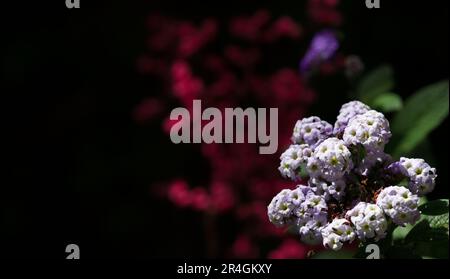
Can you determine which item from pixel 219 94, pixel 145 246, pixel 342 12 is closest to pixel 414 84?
pixel 342 12

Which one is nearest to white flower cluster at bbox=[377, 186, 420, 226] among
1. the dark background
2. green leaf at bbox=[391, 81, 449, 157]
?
green leaf at bbox=[391, 81, 449, 157]

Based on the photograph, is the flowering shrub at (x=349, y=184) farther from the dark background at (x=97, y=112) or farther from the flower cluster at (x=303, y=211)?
the dark background at (x=97, y=112)

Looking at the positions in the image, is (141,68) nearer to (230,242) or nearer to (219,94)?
(219,94)

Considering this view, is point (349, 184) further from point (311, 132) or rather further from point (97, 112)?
point (97, 112)

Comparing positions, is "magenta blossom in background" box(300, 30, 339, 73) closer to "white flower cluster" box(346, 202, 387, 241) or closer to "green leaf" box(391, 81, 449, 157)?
"green leaf" box(391, 81, 449, 157)

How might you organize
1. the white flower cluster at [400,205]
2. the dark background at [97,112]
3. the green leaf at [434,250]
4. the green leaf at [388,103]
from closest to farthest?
the white flower cluster at [400,205]
the green leaf at [434,250]
the green leaf at [388,103]
the dark background at [97,112]

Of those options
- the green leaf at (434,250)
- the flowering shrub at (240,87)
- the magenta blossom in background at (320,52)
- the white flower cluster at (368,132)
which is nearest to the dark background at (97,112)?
the flowering shrub at (240,87)
